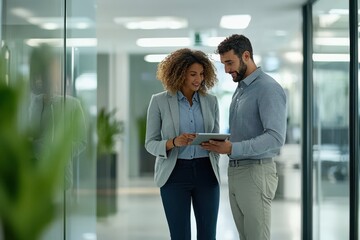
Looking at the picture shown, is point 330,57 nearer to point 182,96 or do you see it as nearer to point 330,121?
point 330,121

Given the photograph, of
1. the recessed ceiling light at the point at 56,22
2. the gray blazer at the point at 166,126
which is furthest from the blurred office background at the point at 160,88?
the gray blazer at the point at 166,126

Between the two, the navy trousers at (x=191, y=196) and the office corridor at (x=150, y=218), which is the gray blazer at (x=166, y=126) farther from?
the office corridor at (x=150, y=218)

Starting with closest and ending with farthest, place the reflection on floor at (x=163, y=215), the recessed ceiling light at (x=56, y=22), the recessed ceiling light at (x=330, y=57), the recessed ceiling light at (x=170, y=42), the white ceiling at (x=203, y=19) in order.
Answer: the recessed ceiling light at (x=56, y=22), the recessed ceiling light at (x=330, y=57), the reflection on floor at (x=163, y=215), the white ceiling at (x=203, y=19), the recessed ceiling light at (x=170, y=42)

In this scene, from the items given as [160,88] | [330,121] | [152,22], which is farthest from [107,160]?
[330,121]

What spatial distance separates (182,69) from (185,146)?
0.37 m

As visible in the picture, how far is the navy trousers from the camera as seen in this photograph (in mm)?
2787

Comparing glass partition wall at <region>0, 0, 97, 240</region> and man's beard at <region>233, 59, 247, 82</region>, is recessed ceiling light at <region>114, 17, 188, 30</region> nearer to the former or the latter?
glass partition wall at <region>0, 0, 97, 240</region>

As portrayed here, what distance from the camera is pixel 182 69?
2.86m

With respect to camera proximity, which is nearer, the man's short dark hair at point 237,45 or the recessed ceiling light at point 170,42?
the man's short dark hair at point 237,45

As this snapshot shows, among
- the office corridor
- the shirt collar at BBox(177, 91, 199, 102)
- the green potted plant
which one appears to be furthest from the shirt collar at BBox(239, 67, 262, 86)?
the green potted plant

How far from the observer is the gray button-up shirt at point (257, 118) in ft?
8.17

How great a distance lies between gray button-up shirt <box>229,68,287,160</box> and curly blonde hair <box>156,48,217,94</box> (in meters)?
0.25

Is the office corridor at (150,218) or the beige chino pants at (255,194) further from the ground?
the beige chino pants at (255,194)

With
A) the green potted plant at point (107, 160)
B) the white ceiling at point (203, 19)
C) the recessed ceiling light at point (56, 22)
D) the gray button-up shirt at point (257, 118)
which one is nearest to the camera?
the gray button-up shirt at point (257, 118)
